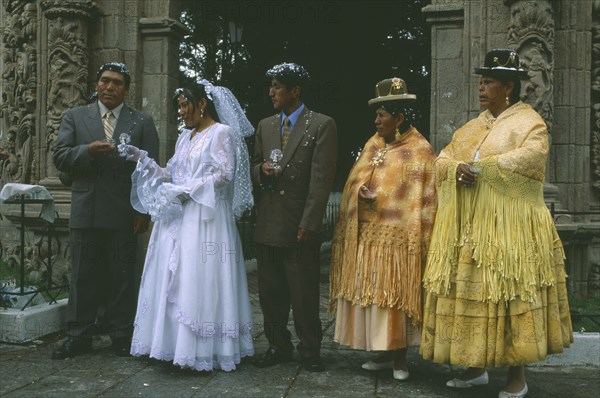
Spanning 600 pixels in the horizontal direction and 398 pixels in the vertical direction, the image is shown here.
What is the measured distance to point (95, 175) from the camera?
5348 millimetres

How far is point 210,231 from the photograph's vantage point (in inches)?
194

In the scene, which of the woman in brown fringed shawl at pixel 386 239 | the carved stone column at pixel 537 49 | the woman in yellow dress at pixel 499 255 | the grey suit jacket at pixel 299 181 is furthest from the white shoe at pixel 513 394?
the carved stone column at pixel 537 49

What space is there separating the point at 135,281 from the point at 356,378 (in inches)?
82.0

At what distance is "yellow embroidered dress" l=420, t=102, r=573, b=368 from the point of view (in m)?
4.18

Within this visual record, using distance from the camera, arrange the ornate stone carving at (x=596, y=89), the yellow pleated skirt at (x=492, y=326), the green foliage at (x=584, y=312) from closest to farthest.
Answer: the yellow pleated skirt at (x=492, y=326) < the green foliage at (x=584, y=312) < the ornate stone carving at (x=596, y=89)

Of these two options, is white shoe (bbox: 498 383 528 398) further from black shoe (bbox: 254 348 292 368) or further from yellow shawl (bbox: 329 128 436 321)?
black shoe (bbox: 254 348 292 368)

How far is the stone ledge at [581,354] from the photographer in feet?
17.2

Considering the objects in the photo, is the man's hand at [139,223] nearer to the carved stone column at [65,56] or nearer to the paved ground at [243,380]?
the paved ground at [243,380]

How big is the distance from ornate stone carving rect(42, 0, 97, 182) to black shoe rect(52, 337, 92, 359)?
128 inches

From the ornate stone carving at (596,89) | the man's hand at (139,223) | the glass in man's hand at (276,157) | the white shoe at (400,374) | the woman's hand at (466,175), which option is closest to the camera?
the woman's hand at (466,175)

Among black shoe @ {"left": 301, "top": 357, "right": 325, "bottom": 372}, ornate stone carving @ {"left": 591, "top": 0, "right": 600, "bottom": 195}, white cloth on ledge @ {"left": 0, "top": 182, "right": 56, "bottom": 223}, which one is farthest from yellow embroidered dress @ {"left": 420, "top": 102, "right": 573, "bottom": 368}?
white cloth on ledge @ {"left": 0, "top": 182, "right": 56, "bottom": 223}

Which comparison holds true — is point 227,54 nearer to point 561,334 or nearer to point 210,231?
point 210,231

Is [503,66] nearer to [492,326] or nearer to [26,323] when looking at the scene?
[492,326]

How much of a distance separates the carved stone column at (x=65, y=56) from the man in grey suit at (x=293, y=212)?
3615mm
